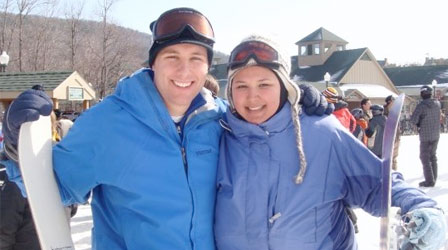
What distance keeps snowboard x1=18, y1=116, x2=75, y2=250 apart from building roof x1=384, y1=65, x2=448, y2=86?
5137 centimetres

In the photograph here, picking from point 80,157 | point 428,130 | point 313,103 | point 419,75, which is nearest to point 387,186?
point 313,103

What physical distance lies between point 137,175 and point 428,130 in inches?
304

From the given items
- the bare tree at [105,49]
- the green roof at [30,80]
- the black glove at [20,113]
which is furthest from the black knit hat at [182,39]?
the bare tree at [105,49]

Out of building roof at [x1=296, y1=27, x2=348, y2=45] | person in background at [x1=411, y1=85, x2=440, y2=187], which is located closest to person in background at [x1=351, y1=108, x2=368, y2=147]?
person in background at [x1=411, y1=85, x2=440, y2=187]

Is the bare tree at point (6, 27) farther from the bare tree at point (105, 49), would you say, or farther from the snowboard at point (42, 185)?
the snowboard at point (42, 185)

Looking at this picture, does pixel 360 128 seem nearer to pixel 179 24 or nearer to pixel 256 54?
pixel 256 54

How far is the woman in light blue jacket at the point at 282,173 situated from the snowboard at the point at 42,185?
0.72m

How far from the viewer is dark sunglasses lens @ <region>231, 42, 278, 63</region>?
2125 millimetres

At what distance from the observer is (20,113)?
1.81 meters

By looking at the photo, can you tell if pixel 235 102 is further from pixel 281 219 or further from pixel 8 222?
pixel 8 222

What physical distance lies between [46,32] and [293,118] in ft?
123

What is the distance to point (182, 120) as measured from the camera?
7.05ft

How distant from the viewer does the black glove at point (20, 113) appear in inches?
71.4

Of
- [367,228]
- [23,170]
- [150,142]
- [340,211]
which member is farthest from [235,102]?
[367,228]
